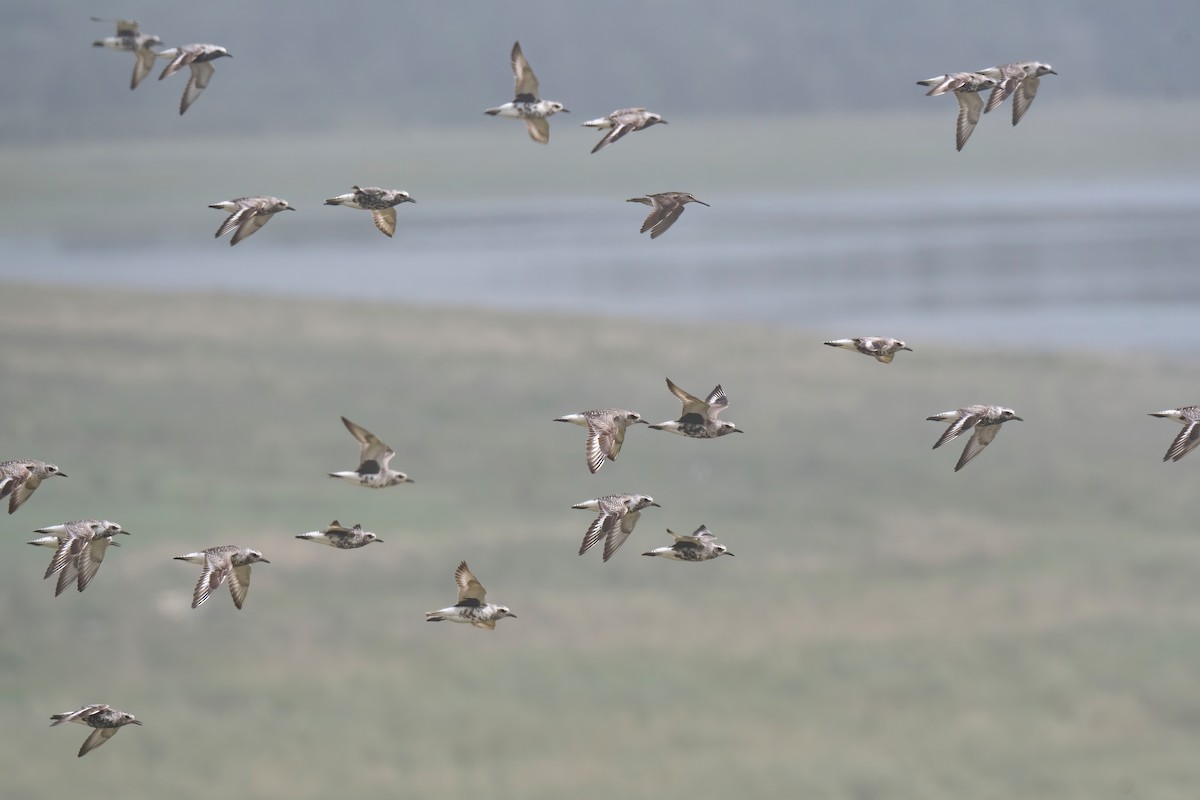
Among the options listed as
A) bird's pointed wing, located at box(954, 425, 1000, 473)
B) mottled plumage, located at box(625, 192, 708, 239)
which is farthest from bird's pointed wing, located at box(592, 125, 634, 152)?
bird's pointed wing, located at box(954, 425, 1000, 473)

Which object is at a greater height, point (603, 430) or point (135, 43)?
point (135, 43)

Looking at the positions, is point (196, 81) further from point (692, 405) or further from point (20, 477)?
point (692, 405)

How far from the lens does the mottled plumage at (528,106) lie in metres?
31.5

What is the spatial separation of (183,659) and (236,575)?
418 feet

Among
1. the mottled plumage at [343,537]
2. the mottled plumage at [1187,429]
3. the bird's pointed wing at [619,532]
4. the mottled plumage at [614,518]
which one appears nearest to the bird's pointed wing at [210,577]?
the mottled plumage at [343,537]

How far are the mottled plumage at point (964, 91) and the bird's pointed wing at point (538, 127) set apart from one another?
214 inches

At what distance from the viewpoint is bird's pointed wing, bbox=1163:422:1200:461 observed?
84.9 feet

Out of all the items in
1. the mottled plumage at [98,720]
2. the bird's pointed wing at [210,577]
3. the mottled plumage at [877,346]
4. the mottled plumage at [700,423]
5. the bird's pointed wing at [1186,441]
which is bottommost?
the mottled plumage at [98,720]

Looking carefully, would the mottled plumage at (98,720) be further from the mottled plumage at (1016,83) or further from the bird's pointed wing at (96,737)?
the mottled plumage at (1016,83)

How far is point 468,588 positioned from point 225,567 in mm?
3459

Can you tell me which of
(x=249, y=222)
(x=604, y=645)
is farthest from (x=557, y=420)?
(x=604, y=645)

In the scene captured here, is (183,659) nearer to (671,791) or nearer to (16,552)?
(16,552)

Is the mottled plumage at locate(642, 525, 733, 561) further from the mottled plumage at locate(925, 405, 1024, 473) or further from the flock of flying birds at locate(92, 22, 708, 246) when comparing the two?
the flock of flying birds at locate(92, 22, 708, 246)

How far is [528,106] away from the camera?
32.3 meters
